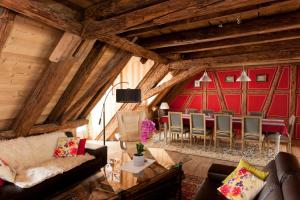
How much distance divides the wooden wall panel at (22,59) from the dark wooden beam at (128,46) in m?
0.60

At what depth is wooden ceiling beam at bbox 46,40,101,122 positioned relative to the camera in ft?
10.1

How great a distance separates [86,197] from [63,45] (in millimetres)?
1702

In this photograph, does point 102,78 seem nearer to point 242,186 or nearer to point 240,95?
point 242,186

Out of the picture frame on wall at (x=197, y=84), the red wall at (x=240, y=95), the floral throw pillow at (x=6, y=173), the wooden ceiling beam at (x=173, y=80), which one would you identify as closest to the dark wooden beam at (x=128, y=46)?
the wooden ceiling beam at (x=173, y=80)

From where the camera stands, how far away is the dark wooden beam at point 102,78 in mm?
3574

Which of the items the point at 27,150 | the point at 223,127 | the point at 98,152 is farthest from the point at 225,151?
the point at 27,150

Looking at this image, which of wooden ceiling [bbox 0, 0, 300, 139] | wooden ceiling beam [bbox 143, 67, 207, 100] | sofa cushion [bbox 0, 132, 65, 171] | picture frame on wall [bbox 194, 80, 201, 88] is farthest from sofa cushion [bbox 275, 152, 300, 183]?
picture frame on wall [bbox 194, 80, 201, 88]

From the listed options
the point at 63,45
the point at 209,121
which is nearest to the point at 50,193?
the point at 63,45

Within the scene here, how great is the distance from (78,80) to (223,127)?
10.8 ft

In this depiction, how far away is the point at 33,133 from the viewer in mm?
3564

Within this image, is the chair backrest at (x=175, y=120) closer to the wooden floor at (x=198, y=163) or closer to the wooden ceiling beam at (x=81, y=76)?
the wooden floor at (x=198, y=163)

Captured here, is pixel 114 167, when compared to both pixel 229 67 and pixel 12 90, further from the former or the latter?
pixel 229 67

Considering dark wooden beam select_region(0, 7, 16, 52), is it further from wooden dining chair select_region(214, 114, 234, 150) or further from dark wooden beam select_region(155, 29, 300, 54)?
wooden dining chair select_region(214, 114, 234, 150)

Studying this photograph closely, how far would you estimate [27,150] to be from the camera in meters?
3.09
